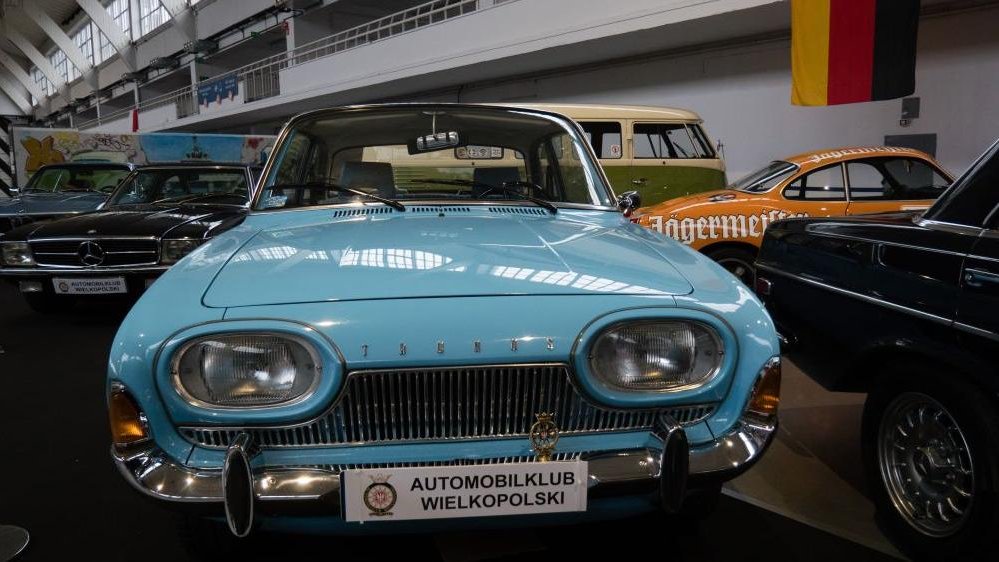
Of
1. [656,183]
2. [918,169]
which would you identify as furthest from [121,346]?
[656,183]

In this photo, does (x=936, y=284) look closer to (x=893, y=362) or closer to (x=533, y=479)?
(x=893, y=362)

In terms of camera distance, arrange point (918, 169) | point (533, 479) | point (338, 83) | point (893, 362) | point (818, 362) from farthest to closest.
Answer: point (338, 83), point (918, 169), point (818, 362), point (893, 362), point (533, 479)

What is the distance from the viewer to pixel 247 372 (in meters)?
1.42

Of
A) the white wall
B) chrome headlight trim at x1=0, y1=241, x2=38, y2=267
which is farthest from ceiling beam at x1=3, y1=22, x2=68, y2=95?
chrome headlight trim at x1=0, y1=241, x2=38, y2=267

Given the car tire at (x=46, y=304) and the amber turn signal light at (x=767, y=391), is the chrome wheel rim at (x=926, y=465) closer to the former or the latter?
the amber turn signal light at (x=767, y=391)

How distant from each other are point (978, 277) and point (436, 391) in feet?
4.88

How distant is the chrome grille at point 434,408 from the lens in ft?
4.63

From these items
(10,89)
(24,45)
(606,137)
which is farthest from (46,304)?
(10,89)

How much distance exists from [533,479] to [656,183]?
7.02 m

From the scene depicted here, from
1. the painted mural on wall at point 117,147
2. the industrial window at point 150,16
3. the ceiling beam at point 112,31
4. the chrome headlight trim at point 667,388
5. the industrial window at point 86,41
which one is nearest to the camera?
the chrome headlight trim at point 667,388

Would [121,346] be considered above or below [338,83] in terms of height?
below

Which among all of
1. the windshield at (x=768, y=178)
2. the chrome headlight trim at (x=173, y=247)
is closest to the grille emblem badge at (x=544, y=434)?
the chrome headlight trim at (x=173, y=247)

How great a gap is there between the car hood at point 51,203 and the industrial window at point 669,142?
659 centimetres

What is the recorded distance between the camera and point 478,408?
1454 millimetres
